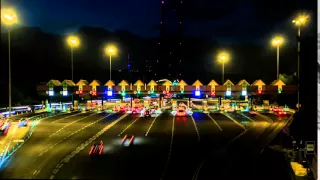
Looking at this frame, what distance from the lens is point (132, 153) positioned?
2275 cm

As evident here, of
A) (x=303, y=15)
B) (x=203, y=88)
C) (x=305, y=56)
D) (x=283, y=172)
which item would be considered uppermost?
(x=303, y=15)

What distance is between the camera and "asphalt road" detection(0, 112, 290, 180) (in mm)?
17205

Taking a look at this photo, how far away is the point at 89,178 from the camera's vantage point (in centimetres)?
1568

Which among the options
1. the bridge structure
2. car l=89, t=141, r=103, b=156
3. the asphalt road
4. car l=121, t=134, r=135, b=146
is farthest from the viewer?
the bridge structure

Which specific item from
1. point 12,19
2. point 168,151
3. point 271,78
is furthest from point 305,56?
point 271,78

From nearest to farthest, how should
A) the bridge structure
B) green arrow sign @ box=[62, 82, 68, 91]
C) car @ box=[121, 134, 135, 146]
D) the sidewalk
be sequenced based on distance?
the sidewalk
car @ box=[121, 134, 135, 146]
the bridge structure
green arrow sign @ box=[62, 82, 68, 91]

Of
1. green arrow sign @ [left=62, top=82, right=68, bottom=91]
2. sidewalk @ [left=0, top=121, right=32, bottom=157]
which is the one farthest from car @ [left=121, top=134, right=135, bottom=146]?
green arrow sign @ [left=62, top=82, right=68, bottom=91]

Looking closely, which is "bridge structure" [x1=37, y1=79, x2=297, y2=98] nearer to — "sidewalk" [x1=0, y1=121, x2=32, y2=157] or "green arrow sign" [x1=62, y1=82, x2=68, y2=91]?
"green arrow sign" [x1=62, y1=82, x2=68, y2=91]

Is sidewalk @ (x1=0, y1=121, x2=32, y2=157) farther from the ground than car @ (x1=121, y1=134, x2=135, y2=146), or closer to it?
farther from the ground

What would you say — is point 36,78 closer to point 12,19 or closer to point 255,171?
point 12,19

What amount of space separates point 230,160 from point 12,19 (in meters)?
23.5

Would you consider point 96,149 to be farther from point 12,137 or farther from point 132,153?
point 12,137

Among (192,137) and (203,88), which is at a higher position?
(203,88)

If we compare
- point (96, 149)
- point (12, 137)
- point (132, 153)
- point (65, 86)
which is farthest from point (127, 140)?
point (65, 86)
